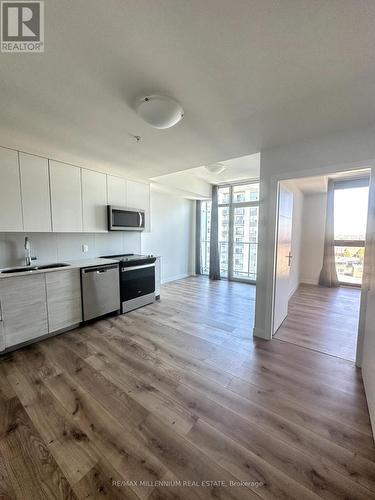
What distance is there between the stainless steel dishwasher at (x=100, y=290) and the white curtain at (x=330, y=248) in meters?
5.16

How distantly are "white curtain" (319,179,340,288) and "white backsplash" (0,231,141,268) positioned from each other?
4784mm

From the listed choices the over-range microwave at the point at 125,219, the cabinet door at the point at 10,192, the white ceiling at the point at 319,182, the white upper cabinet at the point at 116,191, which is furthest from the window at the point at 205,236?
the cabinet door at the point at 10,192

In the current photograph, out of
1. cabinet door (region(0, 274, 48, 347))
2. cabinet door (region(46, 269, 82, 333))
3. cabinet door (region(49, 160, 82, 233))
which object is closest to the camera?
cabinet door (region(0, 274, 48, 347))

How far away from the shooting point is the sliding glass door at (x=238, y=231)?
5.64 m

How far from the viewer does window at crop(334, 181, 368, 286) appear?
196 inches

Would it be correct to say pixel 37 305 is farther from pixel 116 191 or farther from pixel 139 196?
pixel 139 196

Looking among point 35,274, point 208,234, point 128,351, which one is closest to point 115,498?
point 128,351

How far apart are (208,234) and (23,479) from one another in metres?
5.93

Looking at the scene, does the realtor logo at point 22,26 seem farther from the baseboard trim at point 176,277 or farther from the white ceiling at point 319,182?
the baseboard trim at point 176,277

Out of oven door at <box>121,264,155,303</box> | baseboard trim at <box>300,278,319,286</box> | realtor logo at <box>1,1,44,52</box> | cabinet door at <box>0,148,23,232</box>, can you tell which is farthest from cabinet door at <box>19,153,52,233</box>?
baseboard trim at <box>300,278,319,286</box>

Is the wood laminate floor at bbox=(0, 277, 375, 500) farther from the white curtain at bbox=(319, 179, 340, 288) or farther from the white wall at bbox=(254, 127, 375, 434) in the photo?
the white curtain at bbox=(319, 179, 340, 288)

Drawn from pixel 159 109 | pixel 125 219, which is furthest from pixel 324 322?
pixel 125 219

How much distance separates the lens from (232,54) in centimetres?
119

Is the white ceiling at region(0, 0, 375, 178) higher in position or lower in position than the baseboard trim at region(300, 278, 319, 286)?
higher
